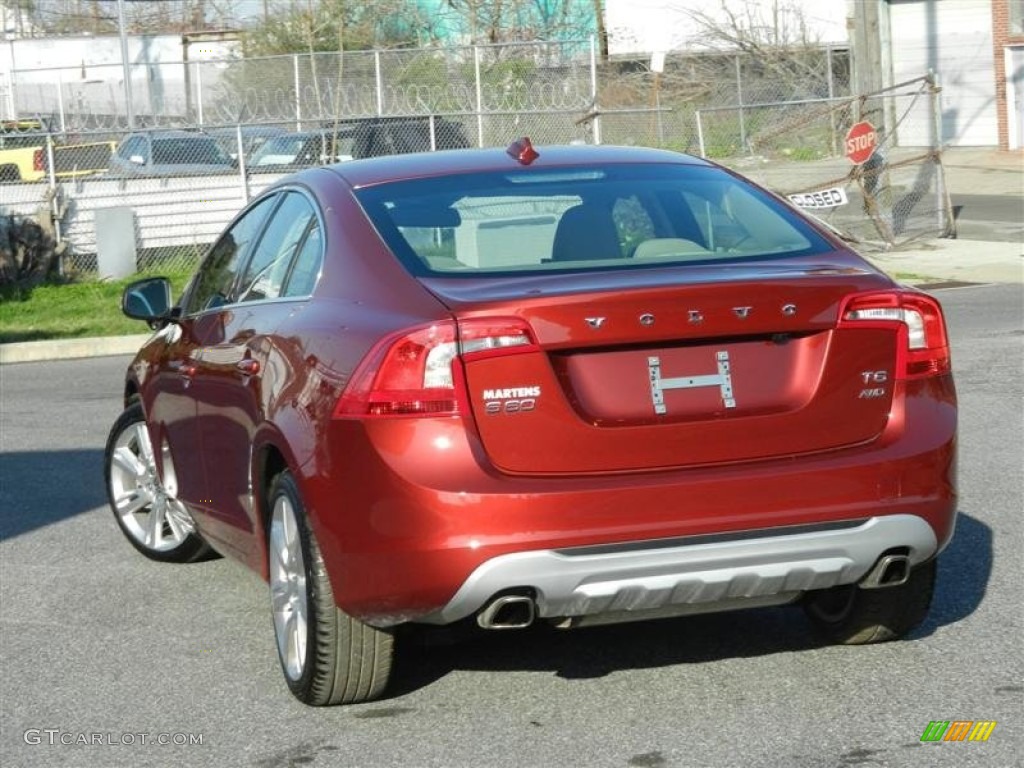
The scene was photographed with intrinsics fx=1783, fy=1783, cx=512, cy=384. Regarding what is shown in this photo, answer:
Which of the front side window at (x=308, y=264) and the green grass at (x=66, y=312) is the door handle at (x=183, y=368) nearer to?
the front side window at (x=308, y=264)

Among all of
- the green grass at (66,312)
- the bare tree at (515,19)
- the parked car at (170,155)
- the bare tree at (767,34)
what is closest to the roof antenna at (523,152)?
the green grass at (66,312)

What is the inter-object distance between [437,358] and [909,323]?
1.39m

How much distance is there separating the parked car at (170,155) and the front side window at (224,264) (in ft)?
56.3

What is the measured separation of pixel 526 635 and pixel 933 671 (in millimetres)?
1382

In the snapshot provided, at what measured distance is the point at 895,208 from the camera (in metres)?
23.5

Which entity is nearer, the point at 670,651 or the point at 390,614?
the point at 390,614

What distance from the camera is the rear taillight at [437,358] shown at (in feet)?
15.4

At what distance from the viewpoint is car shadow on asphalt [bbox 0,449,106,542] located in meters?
8.65

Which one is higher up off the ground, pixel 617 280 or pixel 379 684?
pixel 617 280

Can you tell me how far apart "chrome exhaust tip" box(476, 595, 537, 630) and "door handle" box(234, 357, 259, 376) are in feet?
4.16

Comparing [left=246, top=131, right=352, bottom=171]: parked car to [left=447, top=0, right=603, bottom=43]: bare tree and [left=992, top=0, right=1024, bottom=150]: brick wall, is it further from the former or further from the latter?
[left=992, top=0, right=1024, bottom=150]: brick wall

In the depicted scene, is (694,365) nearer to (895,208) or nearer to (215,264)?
(215,264)

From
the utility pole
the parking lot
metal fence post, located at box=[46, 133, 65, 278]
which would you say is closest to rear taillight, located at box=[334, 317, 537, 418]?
the parking lot

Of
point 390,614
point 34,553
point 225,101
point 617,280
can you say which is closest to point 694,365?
point 617,280
